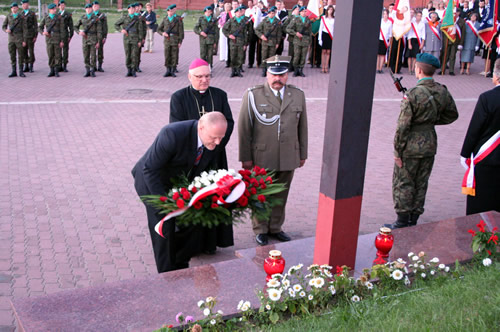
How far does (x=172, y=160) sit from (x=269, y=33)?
13646 mm

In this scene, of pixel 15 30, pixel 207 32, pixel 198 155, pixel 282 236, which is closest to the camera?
pixel 198 155

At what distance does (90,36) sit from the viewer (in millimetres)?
16516

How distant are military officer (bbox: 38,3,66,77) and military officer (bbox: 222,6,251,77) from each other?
483cm

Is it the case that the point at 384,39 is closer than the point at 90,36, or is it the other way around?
the point at 90,36

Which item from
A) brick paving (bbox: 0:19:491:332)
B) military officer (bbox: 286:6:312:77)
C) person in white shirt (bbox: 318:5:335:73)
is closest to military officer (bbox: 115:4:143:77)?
brick paving (bbox: 0:19:491:332)

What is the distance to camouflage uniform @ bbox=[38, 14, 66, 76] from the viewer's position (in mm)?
16203

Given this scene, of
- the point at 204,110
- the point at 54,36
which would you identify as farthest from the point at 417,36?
the point at 204,110

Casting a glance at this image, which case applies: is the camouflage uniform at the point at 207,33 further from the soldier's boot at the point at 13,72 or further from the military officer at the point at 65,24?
the soldier's boot at the point at 13,72

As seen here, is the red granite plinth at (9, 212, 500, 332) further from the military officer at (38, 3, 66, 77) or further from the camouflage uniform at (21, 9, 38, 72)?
the camouflage uniform at (21, 9, 38, 72)

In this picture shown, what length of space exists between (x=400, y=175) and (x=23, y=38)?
42.5ft

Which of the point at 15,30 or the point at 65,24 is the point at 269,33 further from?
the point at 15,30

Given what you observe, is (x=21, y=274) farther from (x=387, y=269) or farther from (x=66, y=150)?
(x=66, y=150)

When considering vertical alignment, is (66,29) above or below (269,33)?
below

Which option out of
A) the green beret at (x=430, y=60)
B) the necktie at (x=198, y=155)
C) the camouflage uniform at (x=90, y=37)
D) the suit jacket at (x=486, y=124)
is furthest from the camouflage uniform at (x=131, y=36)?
the necktie at (x=198, y=155)
